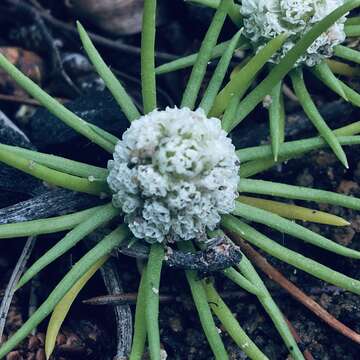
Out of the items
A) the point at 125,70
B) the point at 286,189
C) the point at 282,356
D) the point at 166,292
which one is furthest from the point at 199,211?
the point at 125,70

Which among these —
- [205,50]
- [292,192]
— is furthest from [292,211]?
[205,50]

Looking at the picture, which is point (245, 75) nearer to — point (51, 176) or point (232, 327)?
point (51, 176)

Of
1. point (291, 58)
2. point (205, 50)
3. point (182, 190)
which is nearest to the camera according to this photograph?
point (182, 190)

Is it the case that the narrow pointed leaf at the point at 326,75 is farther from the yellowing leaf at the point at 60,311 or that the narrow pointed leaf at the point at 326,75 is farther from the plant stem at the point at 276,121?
the yellowing leaf at the point at 60,311

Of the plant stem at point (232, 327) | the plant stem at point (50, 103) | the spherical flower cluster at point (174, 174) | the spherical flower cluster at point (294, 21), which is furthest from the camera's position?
the spherical flower cluster at point (294, 21)

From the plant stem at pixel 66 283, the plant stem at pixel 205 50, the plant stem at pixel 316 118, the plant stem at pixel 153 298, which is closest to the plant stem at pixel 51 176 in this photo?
the plant stem at pixel 66 283

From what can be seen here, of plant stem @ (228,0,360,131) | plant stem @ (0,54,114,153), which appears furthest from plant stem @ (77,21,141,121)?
plant stem @ (228,0,360,131)

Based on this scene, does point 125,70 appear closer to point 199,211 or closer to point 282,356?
point 199,211

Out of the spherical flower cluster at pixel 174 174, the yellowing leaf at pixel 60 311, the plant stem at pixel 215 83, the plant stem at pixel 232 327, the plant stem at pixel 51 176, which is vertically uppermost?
the plant stem at pixel 215 83

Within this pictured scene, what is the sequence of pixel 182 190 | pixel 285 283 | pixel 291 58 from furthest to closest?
pixel 285 283 → pixel 291 58 → pixel 182 190
